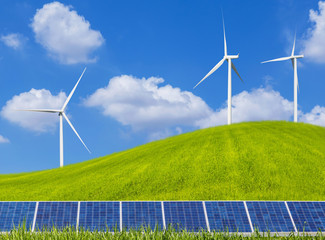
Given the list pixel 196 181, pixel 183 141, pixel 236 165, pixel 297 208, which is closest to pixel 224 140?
pixel 183 141

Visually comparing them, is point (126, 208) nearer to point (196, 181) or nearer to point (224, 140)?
point (196, 181)

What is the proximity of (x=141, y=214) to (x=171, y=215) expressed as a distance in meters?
1.31

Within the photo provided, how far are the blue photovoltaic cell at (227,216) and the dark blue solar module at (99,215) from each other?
160 inches

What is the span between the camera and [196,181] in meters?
38.8

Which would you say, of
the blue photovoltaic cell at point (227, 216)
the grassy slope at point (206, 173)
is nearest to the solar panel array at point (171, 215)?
the blue photovoltaic cell at point (227, 216)

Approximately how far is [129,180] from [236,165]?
1238 cm

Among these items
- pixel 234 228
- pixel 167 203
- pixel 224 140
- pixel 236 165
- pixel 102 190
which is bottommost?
pixel 234 228

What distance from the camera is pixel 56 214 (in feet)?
53.4

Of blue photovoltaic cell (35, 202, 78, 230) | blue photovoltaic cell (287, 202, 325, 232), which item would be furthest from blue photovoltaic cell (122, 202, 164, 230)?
blue photovoltaic cell (287, 202, 325, 232)

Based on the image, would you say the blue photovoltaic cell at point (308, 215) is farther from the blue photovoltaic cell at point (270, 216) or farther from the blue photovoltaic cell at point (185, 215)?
the blue photovoltaic cell at point (185, 215)

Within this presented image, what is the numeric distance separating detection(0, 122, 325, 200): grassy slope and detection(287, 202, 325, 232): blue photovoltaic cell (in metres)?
17.6

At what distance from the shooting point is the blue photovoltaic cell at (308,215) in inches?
610

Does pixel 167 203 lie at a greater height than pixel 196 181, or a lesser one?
lesser

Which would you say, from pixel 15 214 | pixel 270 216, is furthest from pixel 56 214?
pixel 270 216
